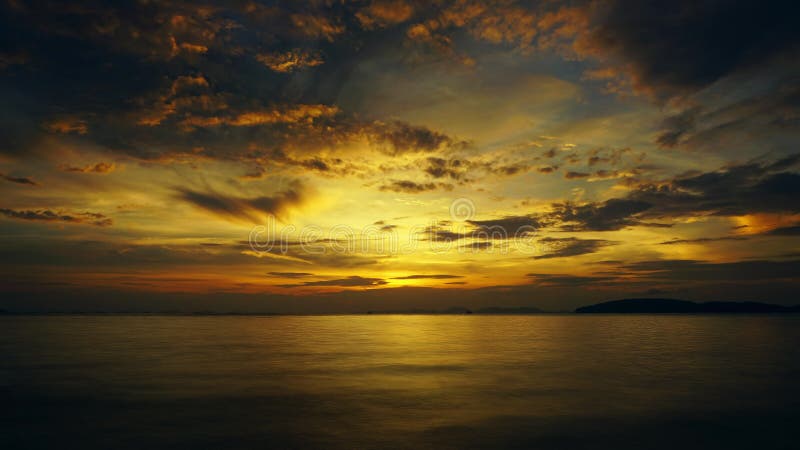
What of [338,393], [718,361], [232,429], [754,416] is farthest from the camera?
[718,361]

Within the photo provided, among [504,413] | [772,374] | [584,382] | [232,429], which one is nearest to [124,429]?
[232,429]

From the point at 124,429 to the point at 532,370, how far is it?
19009 millimetres

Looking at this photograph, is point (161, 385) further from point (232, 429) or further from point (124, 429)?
point (232, 429)

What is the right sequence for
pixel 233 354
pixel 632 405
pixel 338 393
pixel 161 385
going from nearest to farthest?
pixel 632 405, pixel 338 393, pixel 161 385, pixel 233 354

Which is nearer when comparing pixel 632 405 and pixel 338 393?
pixel 632 405

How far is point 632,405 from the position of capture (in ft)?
55.7

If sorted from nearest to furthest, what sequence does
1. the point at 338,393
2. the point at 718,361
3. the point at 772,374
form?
the point at 338,393 → the point at 772,374 → the point at 718,361

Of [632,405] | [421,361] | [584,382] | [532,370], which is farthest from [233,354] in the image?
[632,405]

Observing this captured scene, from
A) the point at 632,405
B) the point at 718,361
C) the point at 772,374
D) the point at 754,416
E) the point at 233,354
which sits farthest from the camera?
the point at 233,354

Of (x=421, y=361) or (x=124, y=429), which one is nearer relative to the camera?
(x=124, y=429)

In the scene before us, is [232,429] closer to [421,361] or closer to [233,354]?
[421,361]

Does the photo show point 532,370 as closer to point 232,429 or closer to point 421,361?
point 421,361

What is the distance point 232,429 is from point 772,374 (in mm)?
25766

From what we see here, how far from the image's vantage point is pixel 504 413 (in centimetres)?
1594
